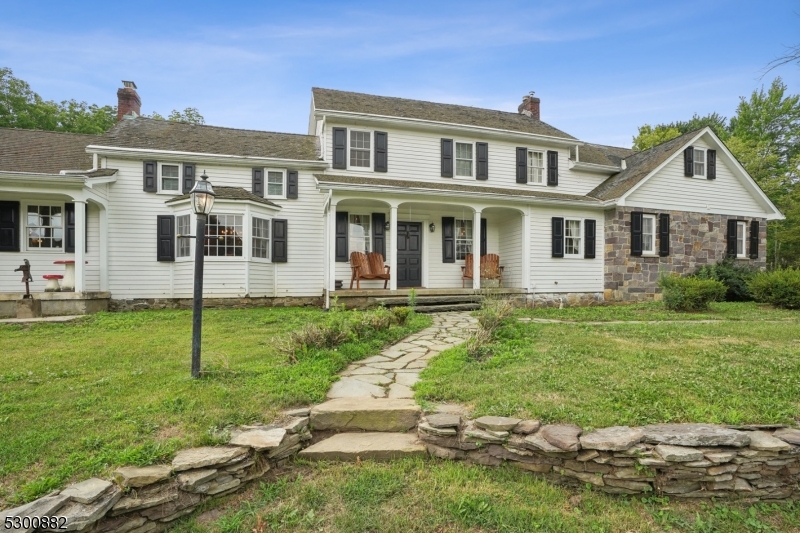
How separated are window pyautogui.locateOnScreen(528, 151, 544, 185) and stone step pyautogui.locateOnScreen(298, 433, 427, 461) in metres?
11.5

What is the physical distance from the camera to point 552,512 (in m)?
2.31

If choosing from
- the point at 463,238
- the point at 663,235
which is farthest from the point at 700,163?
the point at 463,238

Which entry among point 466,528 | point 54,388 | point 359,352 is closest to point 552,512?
point 466,528

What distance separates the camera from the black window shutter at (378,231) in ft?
37.6

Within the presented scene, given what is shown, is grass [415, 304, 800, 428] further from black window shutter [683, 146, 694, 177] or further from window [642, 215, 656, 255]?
black window shutter [683, 146, 694, 177]

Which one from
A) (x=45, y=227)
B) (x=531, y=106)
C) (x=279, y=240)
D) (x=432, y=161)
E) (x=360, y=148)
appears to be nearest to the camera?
(x=45, y=227)

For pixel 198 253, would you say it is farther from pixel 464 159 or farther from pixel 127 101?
pixel 127 101

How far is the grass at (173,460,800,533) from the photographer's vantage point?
7.21ft

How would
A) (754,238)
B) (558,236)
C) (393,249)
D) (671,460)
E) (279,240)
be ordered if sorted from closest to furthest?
(671,460) → (393,249) → (279,240) → (558,236) → (754,238)

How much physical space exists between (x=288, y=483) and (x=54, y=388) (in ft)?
9.16

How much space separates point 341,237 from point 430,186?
3089 millimetres

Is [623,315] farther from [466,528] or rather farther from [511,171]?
[466,528]

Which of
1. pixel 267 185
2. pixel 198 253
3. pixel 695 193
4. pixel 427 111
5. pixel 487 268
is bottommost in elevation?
pixel 487 268

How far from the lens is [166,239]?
1015 cm
